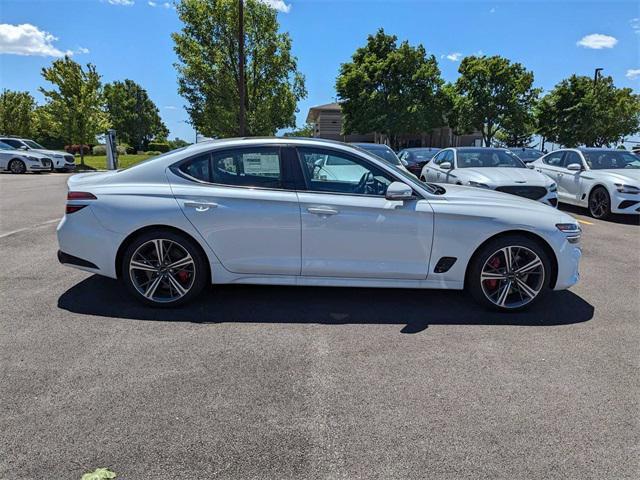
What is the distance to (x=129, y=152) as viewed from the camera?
52438 millimetres

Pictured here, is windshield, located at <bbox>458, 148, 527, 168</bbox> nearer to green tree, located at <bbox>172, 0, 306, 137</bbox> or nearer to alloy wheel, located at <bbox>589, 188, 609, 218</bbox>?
alloy wheel, located at <bbox>589, 188, 609, 218</bbox>

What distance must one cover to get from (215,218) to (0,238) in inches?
188

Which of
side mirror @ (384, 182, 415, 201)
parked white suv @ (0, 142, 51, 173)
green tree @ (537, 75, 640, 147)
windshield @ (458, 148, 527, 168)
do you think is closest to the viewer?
side mirror @ (384, 182, 415, 201)

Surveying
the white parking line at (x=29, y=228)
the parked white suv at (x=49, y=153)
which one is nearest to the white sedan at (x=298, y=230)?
the white parking line at (x=29, y=228)

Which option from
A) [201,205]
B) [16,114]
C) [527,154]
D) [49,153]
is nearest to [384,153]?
[201,205]

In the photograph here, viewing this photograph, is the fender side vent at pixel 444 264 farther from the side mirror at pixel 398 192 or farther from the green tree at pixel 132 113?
the green tree at pixel 132 113

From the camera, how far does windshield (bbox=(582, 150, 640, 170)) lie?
34.6 feet

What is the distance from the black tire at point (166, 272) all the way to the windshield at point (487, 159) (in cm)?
757

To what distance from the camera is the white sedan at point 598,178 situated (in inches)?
372

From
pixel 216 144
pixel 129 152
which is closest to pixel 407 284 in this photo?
pixel 216 144

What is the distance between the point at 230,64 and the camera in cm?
2972

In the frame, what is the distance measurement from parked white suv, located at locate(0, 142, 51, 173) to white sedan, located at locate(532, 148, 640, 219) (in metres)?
21.5

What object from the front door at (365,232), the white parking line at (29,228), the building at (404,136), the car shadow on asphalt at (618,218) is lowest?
the car shadow on asphalt at (618,218)

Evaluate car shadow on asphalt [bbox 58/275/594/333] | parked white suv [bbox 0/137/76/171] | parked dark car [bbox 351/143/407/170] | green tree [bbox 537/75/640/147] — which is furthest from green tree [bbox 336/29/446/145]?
car shadow on asphalt [bbox 58/275/594/333]
